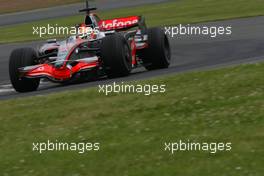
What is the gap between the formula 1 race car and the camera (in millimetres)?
14500

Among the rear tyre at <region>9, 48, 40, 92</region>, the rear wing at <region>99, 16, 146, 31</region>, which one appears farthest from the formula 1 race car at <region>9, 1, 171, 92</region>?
the rear wing at <region>99, 16, 146, 31</region>

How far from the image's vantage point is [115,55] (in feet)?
47.0

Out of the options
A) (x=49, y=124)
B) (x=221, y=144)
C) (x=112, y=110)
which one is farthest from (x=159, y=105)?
(x=221, y=144)

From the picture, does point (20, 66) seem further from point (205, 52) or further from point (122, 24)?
point (205, 52)

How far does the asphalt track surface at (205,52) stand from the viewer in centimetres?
1520

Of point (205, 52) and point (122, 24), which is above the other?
point (122, 24)

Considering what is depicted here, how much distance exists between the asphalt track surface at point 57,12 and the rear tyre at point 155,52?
21627 millimetres

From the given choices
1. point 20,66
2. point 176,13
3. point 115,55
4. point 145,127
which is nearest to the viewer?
point 145,127

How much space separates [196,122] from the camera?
360 inches

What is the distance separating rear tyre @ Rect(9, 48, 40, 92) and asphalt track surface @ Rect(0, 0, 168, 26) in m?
22.2

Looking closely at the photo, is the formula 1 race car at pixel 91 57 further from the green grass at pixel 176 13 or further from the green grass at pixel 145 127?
the green grass at pixel 176 13

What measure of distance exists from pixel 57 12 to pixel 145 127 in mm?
31262

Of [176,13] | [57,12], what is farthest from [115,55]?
[57,12]

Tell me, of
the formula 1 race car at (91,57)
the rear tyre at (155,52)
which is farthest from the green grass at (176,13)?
the formula 1 race car at (91,57)
